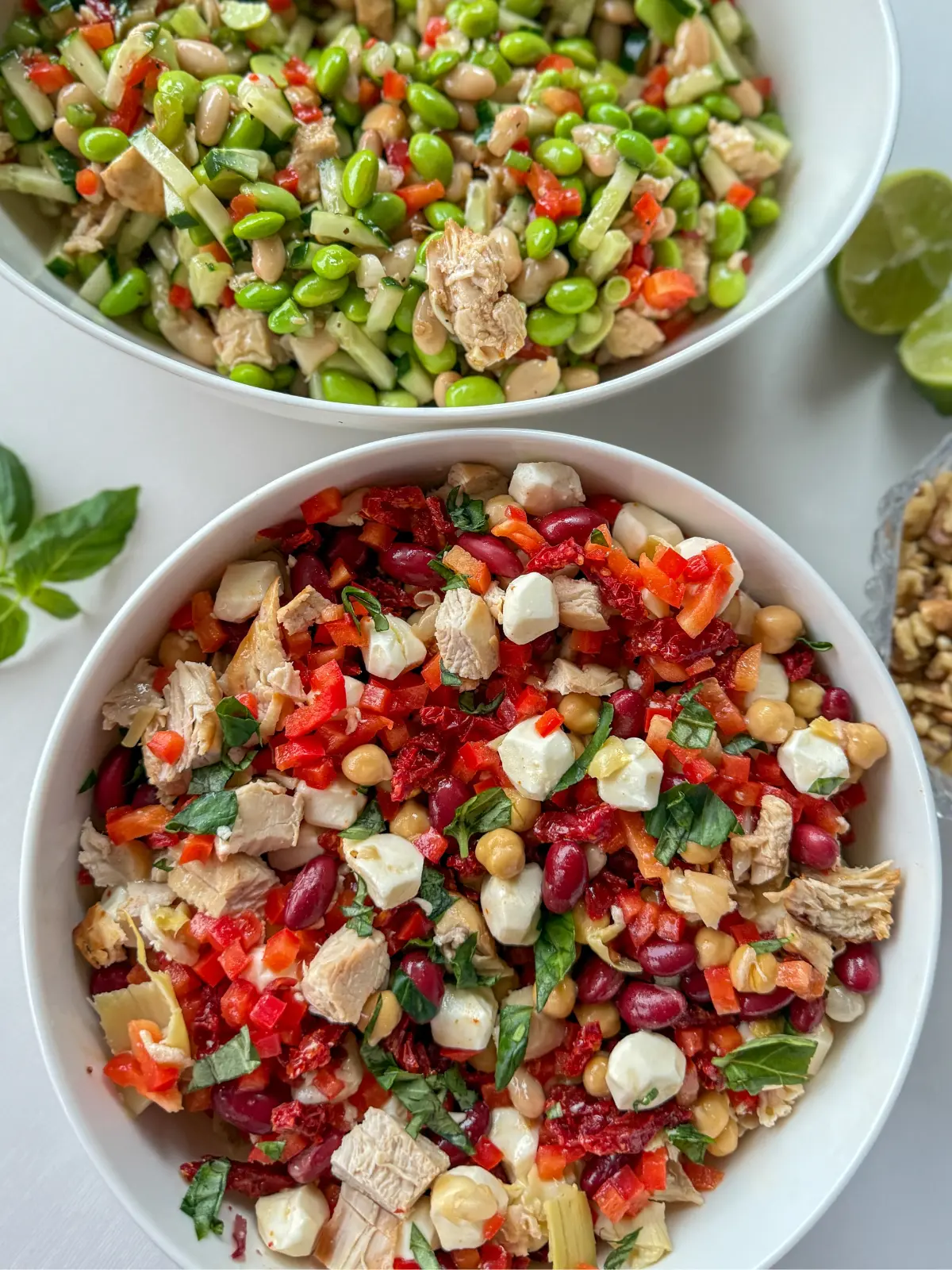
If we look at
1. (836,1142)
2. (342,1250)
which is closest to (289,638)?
(342,1250)

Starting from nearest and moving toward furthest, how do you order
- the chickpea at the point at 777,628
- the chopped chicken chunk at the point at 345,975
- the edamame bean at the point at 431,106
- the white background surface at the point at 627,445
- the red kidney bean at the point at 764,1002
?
the chopped chicken chunk at the point at 345,975
the red kidney bean at the point at 764,1002
the chickpea at the point at 777,628
the edamame bean at the point at 431,106
the white background surface at the point at 627,445

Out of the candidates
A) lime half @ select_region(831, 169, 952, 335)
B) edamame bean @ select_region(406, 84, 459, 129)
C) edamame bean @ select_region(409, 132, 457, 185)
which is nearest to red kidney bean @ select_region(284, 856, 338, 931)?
edamame bean @ select_region(409, 132, 457, 185)

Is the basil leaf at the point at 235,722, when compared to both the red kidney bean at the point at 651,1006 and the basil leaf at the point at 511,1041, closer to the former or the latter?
the basil leaf at the point at 511,1041

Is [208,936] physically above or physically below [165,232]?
below

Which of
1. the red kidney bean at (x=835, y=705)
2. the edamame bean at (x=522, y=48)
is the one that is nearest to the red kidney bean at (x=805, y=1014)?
the red kidney bean at (x=835, y=705)

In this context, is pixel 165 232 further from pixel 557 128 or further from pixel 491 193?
pixel 557 128

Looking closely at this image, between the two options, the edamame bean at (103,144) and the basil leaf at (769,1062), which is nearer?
the basil leaf at (769,1062)

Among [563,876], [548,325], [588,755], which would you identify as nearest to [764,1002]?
[563,876]
